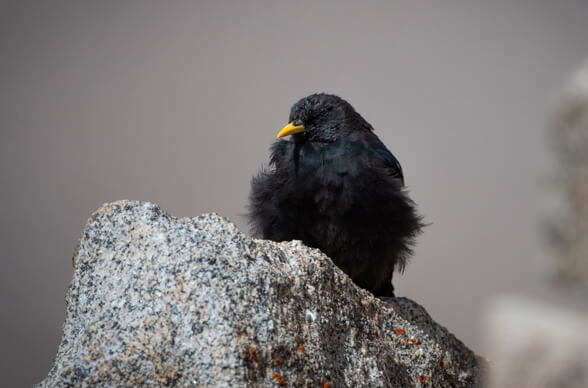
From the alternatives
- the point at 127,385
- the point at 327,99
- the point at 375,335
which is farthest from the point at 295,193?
the point at 127,385

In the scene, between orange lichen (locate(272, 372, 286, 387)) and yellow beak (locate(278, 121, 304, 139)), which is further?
yellow beak (locate(278, 121, 304, 139))

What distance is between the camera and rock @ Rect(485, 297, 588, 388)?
1442mm

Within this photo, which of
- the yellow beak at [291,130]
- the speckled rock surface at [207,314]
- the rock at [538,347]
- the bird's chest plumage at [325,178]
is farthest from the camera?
the yellow beak at [291,130]

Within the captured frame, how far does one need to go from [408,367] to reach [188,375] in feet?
4.32

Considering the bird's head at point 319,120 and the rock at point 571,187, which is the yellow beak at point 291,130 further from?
the rock at point 571,187

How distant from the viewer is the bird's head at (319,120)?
13.3ft

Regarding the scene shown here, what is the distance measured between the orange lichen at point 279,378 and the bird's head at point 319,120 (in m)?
2.05

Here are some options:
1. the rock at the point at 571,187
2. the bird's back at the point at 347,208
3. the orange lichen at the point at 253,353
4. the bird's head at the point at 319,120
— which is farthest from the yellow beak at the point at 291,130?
the rock at the point at 571,187

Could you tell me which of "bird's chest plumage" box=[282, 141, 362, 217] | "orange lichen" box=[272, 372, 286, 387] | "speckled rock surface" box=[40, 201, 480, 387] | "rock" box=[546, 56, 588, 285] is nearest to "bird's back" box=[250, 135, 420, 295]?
"bird's chest plumage" box=[282, 141, 362, 217]

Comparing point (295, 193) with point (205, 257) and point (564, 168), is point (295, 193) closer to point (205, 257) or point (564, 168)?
point (205, 257)

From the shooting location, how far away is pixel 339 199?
12.3ft

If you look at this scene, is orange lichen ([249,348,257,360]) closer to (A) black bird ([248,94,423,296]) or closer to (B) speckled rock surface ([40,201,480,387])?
(B) speckled rock surface ([40,201,480,387])

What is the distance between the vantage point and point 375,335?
288 cm

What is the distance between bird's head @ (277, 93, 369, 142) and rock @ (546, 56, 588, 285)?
2421mm
